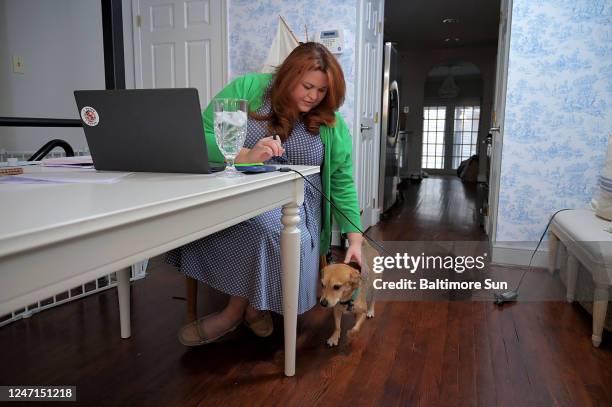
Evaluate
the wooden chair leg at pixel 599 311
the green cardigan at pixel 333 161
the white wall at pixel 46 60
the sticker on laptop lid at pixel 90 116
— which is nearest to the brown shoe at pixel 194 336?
the green cardigan at pixel 333 161

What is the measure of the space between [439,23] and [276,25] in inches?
162

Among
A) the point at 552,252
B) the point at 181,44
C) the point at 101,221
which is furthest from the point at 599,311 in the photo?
the point at 181,44

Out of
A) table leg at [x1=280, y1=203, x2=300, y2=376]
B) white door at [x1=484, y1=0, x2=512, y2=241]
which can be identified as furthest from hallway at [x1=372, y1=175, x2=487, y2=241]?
table leg at [x1=280, y1=203, x2=300, y2=376]

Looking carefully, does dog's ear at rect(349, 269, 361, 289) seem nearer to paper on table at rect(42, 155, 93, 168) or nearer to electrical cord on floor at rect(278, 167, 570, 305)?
electrical cord on floor at rect(278, 167, 570, 305)

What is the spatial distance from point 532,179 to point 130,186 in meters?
2.41

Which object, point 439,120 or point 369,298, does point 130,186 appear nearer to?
point 369,298

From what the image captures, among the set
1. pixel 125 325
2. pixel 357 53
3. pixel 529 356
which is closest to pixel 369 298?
pixel 529 356

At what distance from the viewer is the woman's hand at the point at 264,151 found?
111 centimetres

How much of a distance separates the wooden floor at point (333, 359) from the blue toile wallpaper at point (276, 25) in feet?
5.58

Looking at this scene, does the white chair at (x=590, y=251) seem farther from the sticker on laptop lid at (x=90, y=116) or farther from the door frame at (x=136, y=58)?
the door frame at (x=136, y=58)

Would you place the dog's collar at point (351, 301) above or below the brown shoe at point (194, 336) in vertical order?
above

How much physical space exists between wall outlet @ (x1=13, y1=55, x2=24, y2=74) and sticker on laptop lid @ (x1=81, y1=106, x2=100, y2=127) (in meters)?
2.69

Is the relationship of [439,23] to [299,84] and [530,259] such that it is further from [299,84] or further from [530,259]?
[299,84]

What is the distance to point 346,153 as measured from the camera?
5.20 ft
